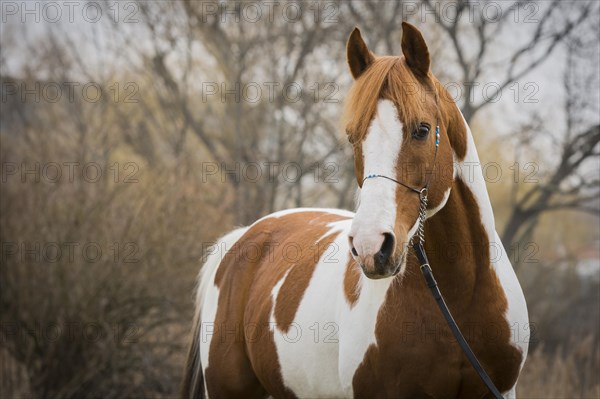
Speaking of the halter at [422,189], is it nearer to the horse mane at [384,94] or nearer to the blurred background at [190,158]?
the horse mane at [384,94]

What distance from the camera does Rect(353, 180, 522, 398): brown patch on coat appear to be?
10.2 ft

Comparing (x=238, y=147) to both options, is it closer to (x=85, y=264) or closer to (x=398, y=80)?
(x=85, y=264)

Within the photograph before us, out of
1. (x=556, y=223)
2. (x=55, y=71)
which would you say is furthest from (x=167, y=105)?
(x=556, y=223)

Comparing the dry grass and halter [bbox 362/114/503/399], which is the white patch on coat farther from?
the dry grass

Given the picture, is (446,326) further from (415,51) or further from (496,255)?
(415,51)

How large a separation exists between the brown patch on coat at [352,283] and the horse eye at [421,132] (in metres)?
0.84

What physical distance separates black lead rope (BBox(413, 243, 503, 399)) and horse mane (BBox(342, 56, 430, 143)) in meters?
0.62

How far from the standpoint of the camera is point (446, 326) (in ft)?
10.3

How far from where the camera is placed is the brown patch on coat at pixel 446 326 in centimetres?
311

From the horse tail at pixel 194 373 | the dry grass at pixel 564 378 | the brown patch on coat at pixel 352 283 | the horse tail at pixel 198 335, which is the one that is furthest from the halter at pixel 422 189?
the dry grass at pixel 564 378

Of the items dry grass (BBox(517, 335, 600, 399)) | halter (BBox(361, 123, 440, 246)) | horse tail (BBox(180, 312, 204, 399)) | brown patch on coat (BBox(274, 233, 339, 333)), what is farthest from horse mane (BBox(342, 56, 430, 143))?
dry grass (BBox(517, 335, 600, 399))

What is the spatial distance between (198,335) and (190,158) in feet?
15.6

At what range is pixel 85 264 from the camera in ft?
26.2

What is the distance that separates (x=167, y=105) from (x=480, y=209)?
965 centimetres
